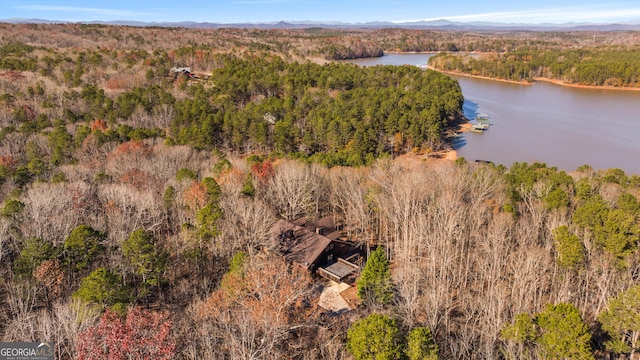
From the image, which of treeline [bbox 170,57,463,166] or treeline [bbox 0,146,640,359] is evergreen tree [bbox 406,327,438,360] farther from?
treeline [bbox 170,57,463,166]

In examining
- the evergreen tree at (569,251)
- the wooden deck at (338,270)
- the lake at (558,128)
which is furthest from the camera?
the lake at (558,128)

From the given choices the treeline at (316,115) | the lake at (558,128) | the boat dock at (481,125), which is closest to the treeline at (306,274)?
the treeline at (316,115)

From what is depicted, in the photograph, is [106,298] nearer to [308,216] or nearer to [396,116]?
[308,216]

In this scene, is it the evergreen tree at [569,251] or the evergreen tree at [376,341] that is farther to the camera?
the evergreen tree at [569,251]

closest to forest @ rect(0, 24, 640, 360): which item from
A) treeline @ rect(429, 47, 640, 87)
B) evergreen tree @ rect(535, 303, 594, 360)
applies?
evergreen tree @ rect(535, 303, 594, 360)

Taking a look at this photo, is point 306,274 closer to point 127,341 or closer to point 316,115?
point 127,341

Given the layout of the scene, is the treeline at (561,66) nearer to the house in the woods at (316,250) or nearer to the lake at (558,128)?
the lake at (558,128)
